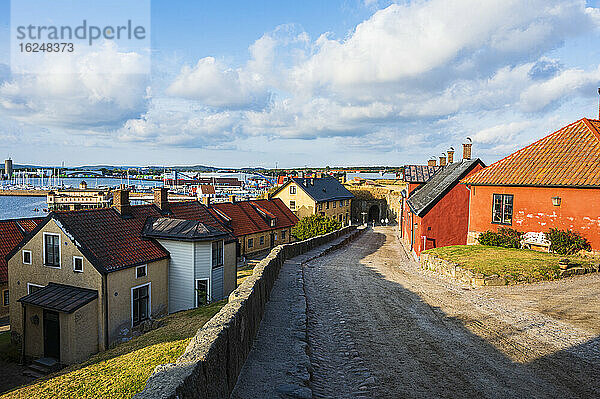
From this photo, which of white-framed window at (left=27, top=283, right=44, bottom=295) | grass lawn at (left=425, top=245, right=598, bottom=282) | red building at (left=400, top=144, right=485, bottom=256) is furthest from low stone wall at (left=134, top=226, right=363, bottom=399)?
red building at (left=400, top=144, right=485, bottom=256)

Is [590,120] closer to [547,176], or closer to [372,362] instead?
[547,176]

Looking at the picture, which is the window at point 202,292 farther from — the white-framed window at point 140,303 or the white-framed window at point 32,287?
the white-framed window at point 32,287

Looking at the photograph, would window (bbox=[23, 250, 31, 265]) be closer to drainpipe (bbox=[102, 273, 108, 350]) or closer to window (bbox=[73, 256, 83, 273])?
window (bbox=[73, 256, 83, 273])

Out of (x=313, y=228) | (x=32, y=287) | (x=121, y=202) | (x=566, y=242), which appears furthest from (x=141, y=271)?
(x=566, y=242)

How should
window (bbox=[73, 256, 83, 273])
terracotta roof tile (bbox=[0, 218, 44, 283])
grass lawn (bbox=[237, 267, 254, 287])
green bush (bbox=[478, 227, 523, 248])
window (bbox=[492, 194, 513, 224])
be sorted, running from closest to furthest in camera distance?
window (bbox=[73, 256, 83, 273])
green bush (bbox=[478, 227, 523, 248])
window (bbox=[492, 194, 513, 224])
terracotta roof tile (bbox=[0, 218, 44, 283])
grass lawn (bbox=[237, 267, 254, 287])

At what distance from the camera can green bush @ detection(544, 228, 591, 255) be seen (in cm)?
1967

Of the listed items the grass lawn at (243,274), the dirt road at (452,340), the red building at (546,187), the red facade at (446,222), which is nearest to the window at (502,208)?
the red building at (546,187)

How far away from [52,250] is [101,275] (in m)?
3.61

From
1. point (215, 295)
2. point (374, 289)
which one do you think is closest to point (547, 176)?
point (374, 289)

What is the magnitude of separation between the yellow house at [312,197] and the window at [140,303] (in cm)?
3467

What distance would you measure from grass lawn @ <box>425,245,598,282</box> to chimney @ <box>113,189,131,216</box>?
1721 centimetres

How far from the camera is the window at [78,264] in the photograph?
62.9ft

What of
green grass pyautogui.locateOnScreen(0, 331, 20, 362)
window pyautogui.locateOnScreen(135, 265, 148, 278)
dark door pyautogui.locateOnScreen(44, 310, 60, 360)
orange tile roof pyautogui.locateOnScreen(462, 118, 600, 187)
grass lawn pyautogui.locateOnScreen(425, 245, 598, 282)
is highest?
orange tile roof pyautogui.locateOnScreen(462, 118, 600, 187)

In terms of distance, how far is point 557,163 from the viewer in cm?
2153
